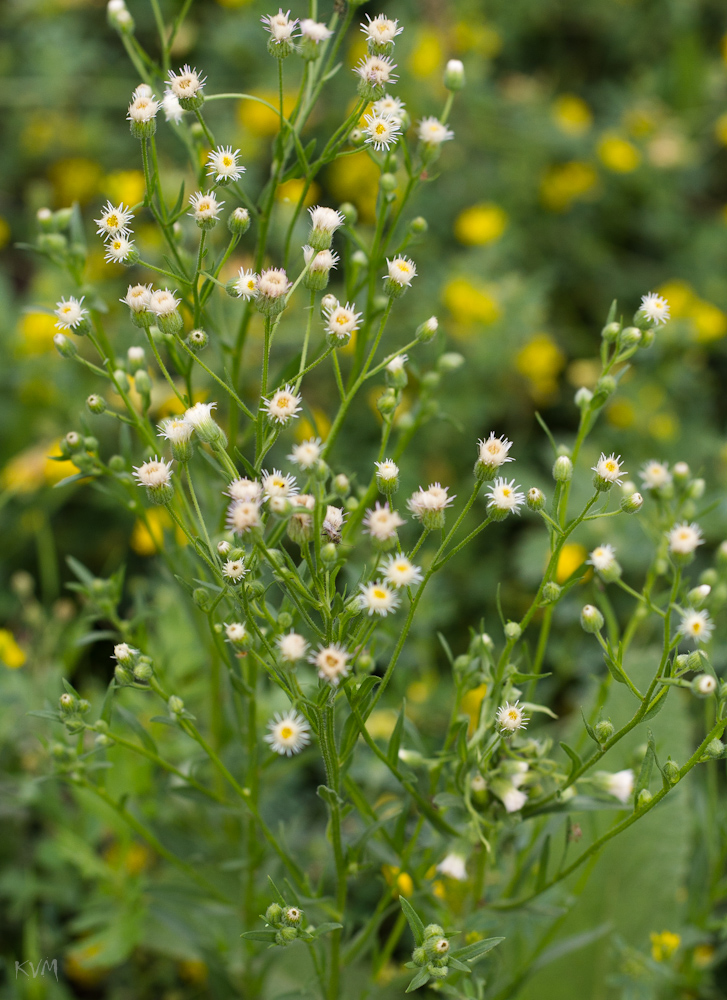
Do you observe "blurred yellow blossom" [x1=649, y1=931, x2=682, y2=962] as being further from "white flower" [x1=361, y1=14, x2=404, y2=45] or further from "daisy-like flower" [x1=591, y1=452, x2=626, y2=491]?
"white flower" [x1=361, y1=14, x2=404, y2=45]

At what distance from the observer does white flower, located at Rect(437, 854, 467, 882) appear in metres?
1.09

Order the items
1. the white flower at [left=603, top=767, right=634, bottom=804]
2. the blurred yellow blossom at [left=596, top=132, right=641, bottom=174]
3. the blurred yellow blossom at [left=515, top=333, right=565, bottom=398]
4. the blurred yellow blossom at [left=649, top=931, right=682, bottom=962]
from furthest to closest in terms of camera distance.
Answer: the blurred yellow blossom at [left=596, top=132, right=641, bottom=174] → the blurred yellow blossom at [left=515, top=333, right=565, bottom=398] → the blurred yellow blossom at [left=649, top=931, right=682, bottom=962] → the white flower at [left=603, top=767, right=634, bottom=804]

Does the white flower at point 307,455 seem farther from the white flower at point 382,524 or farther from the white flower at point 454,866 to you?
the white flower at point 454,866

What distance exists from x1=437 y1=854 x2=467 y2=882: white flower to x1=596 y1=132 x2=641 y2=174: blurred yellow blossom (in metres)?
2.21

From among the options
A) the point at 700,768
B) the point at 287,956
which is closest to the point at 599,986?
the point at 287,956

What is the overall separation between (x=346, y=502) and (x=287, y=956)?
941mm

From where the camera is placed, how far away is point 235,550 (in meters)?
0.91

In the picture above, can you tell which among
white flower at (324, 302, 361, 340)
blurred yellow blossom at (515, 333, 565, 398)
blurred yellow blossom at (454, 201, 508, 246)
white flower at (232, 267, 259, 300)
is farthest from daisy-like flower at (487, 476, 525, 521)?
blurred yellow blossom at (454, 201, 508, 246)

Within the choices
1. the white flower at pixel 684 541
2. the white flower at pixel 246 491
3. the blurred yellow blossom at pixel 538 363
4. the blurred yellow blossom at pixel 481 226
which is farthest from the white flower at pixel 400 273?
the blurred yellow blossom at pixel 481 226

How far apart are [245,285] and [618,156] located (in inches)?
83.7

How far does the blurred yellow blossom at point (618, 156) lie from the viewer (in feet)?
8.86

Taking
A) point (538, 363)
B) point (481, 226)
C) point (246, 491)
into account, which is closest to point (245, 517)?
point (246, 491)

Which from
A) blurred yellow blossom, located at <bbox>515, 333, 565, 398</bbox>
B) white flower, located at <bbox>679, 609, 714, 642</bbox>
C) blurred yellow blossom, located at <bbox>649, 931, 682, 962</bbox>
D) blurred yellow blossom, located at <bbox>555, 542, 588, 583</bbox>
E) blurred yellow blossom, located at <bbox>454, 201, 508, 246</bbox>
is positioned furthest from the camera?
blurred yellow blossom, located at <bbox>454, 201, 508, 246</bbox>

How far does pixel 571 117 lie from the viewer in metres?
2.84
